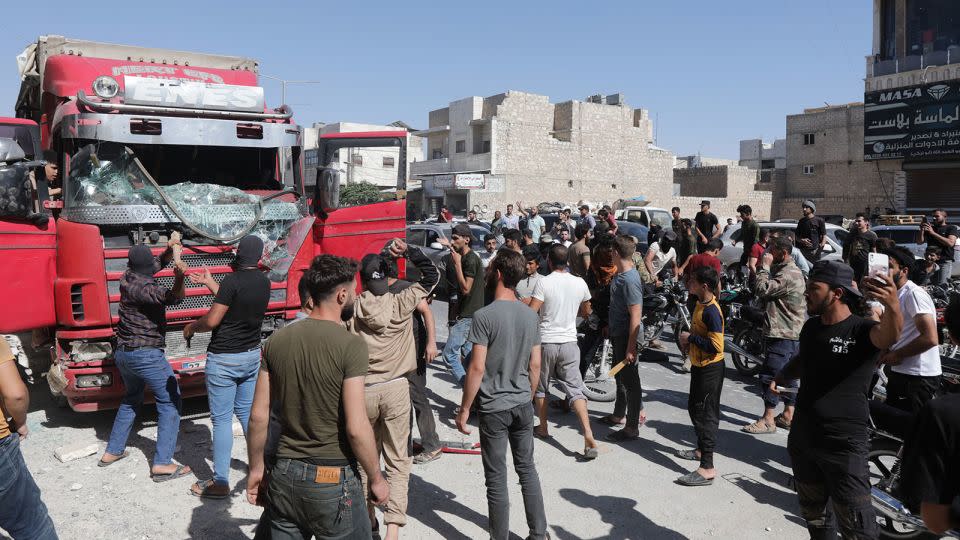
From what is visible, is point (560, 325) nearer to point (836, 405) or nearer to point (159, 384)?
point (836, 405)

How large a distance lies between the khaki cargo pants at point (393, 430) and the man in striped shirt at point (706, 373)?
86.6 inches

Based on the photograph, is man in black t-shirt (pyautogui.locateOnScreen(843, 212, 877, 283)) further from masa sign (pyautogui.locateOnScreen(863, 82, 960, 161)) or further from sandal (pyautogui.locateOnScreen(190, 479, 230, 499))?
masa sign (pyautogui.locateOnScreen(863, 82, 960, 161))

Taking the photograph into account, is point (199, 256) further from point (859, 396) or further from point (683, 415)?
point (859, 396)

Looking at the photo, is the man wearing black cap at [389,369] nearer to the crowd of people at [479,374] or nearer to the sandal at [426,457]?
the crowd of people at [479,374]

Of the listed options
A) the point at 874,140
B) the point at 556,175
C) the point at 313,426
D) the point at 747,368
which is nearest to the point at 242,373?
the point at 313,426

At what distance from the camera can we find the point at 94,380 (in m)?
5.96

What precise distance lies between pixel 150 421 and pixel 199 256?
174 centimetres

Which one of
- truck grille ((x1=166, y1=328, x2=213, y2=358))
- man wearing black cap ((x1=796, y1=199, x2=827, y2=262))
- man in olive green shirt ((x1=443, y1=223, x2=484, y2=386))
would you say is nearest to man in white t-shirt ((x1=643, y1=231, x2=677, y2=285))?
man wearing black cap ((x1=796, y1=199, x2=827, y2=262))

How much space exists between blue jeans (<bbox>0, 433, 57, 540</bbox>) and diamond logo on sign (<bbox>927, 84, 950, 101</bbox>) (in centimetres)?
3515

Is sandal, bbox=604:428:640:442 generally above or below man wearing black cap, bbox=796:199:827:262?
below

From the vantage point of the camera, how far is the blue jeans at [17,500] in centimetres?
323

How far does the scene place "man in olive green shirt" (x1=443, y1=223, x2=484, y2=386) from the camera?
714 centimetres

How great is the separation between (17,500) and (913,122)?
35.6 metres

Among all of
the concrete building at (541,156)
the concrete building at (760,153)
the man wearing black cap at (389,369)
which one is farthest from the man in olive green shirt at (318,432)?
the concrete building at (760,153)
